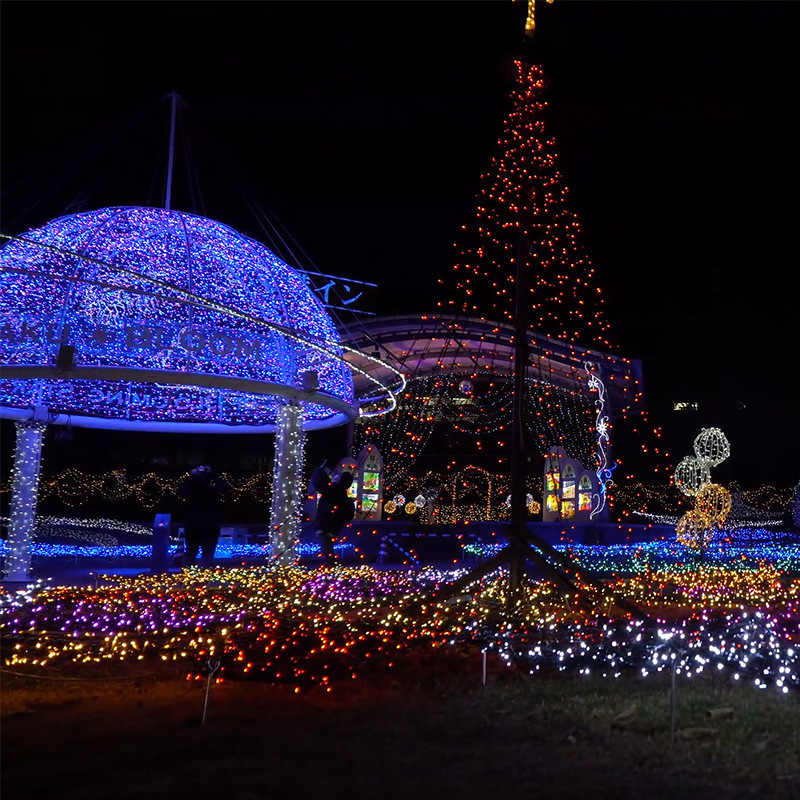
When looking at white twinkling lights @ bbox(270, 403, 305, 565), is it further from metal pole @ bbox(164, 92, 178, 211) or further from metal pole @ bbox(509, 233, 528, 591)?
metal pole @ bbox(509, 233, 528, 591)

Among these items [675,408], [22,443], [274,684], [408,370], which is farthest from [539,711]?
[675,408]

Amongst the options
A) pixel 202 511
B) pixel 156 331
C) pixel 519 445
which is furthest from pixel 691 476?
pixel 156 331

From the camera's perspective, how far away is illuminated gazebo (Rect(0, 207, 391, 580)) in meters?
13.9

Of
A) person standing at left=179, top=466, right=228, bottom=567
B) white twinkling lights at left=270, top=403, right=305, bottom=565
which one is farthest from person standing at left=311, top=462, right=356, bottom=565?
white twinkling lights at left=270, top=403, right=305, bottom=565

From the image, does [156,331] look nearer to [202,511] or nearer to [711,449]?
[202,511]

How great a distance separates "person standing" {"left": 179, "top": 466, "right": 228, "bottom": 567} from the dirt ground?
1032 cm

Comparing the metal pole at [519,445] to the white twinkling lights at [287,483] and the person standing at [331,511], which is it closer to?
the white twinkling lights at [287,483]

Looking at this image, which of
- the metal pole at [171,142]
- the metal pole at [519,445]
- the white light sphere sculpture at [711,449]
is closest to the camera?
the metal pole at [519,445]

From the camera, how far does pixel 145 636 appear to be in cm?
973

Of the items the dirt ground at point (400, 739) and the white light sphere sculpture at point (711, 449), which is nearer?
the dirt ground at point (400, 739)

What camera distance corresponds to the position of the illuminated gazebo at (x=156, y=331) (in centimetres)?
1388

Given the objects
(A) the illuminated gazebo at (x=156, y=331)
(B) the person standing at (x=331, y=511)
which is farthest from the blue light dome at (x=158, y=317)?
(B) the person standing at (x=331, y=511)

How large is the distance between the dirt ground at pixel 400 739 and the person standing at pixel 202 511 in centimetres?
1032

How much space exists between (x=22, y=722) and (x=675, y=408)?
47.1 meters
